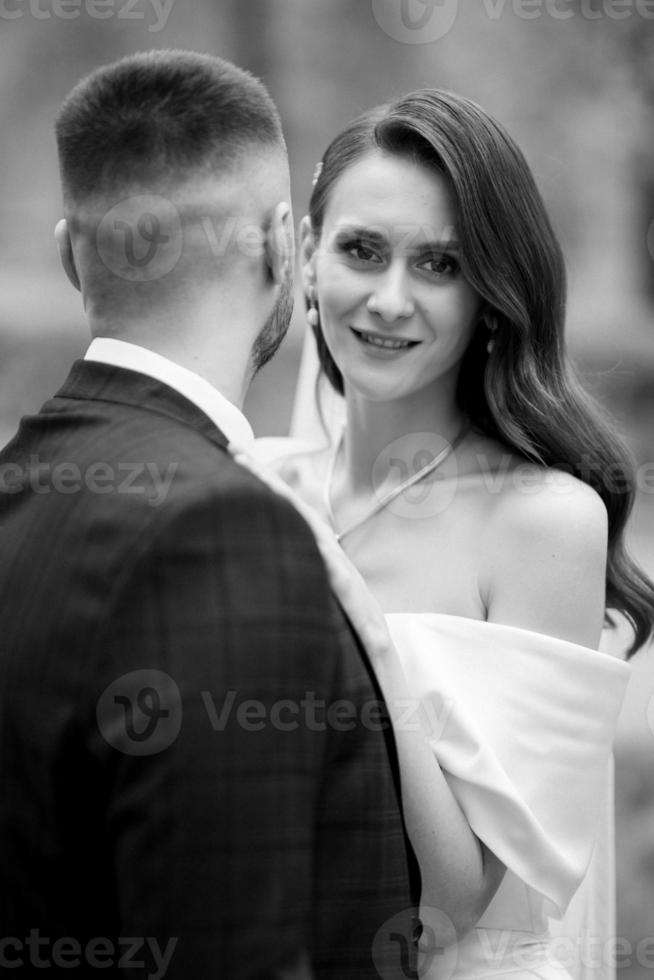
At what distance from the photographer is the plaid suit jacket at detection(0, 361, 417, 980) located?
1.14 metres

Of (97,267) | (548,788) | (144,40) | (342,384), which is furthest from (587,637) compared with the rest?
(144,40)

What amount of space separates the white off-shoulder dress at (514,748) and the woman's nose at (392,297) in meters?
0.48

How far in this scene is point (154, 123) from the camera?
1.35m

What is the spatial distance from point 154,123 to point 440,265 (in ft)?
2.82

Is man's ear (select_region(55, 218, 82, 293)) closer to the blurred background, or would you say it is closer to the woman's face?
the woman's face

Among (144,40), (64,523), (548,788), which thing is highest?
(144,40)

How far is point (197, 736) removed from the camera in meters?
1.14

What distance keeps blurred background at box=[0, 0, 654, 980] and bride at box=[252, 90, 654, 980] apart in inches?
80.1

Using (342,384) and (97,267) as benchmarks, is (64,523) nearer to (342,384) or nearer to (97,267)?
(97,267)

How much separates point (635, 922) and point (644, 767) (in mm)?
592

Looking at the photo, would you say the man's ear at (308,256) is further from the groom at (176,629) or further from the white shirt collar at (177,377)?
the white shirt collar at (177,377)

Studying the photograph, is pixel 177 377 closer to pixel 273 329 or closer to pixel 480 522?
pixel 273 329

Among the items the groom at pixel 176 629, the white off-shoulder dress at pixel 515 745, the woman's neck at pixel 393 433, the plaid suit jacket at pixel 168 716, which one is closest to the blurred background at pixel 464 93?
the woman's neck at pixel 393 433

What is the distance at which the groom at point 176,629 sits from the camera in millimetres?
1146
